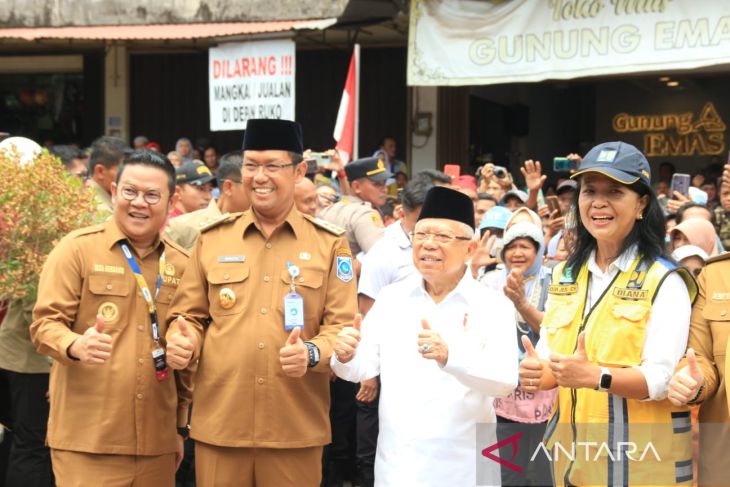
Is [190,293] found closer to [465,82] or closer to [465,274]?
[465,274]

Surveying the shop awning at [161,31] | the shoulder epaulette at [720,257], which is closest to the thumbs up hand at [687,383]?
the shoulder epaulette at [720,257]

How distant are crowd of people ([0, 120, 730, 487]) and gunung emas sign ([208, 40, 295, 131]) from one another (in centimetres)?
536

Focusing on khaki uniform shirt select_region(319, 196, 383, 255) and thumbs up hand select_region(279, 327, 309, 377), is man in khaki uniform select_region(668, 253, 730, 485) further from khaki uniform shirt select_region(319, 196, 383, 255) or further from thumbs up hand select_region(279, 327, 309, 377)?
khaki uniform shirt select_region(319, 196, 383, 255)

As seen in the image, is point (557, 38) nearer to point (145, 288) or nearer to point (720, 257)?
point (720, 257)

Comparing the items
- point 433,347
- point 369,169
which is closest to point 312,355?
point 433,347

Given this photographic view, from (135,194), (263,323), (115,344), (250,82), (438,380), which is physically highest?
(250,82)

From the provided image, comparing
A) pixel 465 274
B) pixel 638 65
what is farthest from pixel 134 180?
pixel 638 65

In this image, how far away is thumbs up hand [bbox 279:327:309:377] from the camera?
14.0 ft

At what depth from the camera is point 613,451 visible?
3889 mm

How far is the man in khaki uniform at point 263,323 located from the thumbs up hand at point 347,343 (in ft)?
0.51

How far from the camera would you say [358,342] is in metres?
4.30

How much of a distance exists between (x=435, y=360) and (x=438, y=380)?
243mm

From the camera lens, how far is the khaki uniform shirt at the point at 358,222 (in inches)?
291

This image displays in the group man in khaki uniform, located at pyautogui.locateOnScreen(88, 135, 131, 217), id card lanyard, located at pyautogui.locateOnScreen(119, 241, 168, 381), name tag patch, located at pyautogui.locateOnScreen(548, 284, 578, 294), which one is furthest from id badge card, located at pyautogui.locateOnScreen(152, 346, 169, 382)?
man in khaki uniform, located at pyautogui.locateOnScreen(88, 135, 131, 217)
